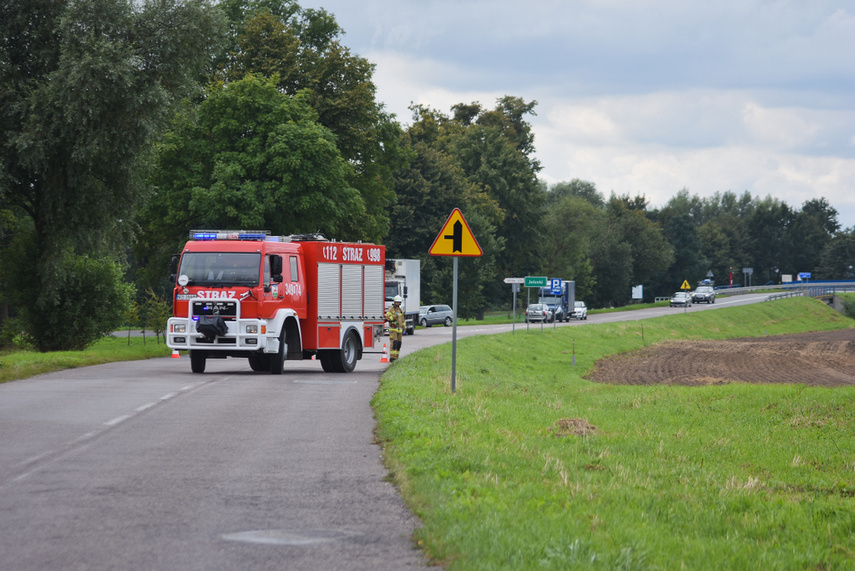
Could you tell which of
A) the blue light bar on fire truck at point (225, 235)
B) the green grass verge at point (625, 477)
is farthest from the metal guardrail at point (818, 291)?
the green grass verge at point (625, 477)

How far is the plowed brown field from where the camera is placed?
31.4m

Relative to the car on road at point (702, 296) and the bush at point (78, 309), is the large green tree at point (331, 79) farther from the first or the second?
the car on road at point (702, 296)

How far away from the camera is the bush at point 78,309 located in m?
31.3

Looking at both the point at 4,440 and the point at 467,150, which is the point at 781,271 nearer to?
the point at 467,150

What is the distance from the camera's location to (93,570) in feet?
19.1

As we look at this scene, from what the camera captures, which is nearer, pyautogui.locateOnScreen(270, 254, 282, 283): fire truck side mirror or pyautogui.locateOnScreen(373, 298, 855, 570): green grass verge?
pyautogui.locateOnScreen(373, 298, 855, 570): green grass verge

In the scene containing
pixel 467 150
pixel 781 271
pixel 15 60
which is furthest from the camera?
pixel 781 271

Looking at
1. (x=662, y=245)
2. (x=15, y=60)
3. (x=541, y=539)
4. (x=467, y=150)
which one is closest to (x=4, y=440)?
(x=541, y=539)

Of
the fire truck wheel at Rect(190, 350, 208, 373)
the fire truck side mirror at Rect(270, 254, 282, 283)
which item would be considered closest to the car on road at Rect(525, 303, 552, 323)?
the fire truck wheel at Rect(190, 350, 208, 373)

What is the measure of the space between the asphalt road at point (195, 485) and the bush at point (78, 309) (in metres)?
15.6

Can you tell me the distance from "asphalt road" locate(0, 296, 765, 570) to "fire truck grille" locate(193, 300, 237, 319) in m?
4.89

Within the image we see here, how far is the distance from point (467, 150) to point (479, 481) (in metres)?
75.3

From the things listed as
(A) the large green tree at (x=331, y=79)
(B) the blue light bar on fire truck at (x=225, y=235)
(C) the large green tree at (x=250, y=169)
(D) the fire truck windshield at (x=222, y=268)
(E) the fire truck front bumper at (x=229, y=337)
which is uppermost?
(A) the large green tree at (x=331, y=79)

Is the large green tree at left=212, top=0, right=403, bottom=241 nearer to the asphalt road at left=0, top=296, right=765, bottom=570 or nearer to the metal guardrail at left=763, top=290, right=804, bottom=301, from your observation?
the asphalt road at left=0, top=296, right=765, bottom=570
